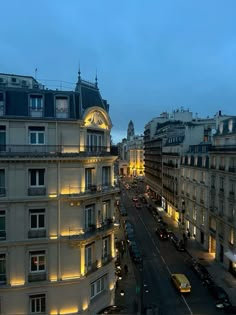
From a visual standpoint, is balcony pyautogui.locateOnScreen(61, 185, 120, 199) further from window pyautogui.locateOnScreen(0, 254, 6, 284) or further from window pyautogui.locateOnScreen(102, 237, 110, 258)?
window pyautogui.locateOnScreen(0, 254, 6, 284)

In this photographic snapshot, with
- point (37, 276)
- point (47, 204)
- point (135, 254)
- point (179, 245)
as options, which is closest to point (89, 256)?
point (37, 276)

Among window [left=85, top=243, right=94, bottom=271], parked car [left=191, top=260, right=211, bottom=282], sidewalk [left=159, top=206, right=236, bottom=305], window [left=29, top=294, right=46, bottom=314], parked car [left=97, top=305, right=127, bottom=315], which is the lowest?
sidewalk [left=159, top=206, right=236, bottom=305]

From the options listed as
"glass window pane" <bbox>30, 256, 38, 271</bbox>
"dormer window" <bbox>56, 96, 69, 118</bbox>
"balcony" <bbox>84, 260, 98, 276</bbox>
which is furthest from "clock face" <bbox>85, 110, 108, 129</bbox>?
"balcony" <bbox>84, 260, 98, 276</bbox>

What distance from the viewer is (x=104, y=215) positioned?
3084cm

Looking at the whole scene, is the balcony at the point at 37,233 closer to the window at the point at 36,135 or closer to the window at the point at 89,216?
the window at the point at 89,216

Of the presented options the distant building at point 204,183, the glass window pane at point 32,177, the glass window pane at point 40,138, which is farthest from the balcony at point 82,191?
the distant building at point 204,183

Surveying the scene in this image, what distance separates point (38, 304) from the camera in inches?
1040

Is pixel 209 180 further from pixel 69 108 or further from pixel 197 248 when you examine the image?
pixel 69 108

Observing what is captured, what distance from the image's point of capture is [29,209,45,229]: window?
1035 inches

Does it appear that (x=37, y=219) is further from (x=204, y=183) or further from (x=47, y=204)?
(x=204, y=183)

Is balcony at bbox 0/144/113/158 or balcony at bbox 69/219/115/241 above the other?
balcony at bbox 0/144/113/158

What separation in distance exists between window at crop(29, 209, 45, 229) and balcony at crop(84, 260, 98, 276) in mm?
5016

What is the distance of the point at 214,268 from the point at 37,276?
29.1m

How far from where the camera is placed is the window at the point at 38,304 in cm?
2623
